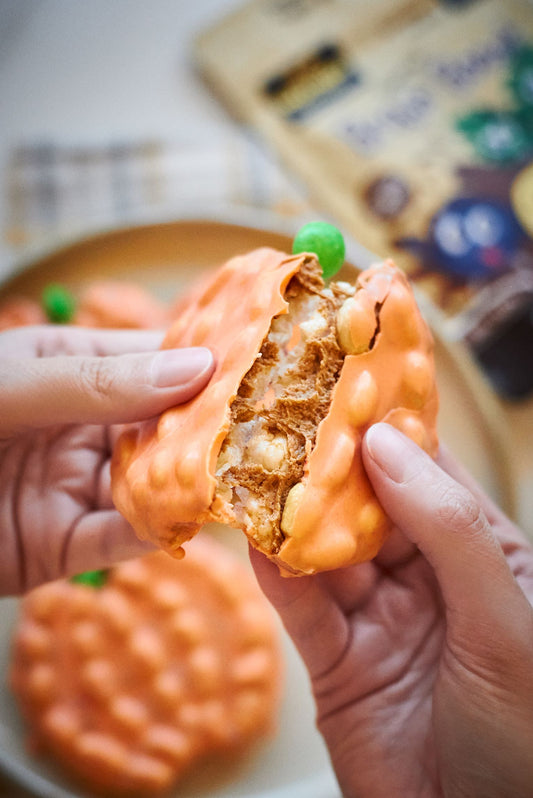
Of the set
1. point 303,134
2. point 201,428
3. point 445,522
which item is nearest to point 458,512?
point 445,522

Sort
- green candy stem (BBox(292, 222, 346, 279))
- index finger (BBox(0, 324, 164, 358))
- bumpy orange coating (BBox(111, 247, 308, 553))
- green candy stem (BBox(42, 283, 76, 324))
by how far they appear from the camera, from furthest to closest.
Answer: green candy stem (BBox(42, 283, 76, 324))
index finger (BBox(0, 324, 164, 358))
green candy stem (BBox(292, 222, 346, 279))
bumpy orange coating (BBox(111, 247, 308, 553))

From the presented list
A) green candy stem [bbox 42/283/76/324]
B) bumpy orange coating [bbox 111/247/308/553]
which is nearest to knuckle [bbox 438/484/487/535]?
bumpy orange coating [bbox 111/247/308/553]

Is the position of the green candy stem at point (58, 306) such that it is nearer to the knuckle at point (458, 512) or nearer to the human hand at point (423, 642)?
the human hand at point (423, 642)

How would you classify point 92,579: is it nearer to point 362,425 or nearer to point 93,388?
point 93,388

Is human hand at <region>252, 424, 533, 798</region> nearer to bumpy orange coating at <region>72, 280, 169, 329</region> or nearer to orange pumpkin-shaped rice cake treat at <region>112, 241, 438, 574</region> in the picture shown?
orange pumpkin-shaped rice cake treat at <region>112, 241, 438, 574</region>

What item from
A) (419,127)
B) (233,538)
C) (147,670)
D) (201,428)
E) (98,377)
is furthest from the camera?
(419,127)

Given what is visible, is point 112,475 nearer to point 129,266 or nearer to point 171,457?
point 171,457

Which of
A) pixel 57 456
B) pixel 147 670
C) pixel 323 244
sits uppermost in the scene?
pixel 323 244
